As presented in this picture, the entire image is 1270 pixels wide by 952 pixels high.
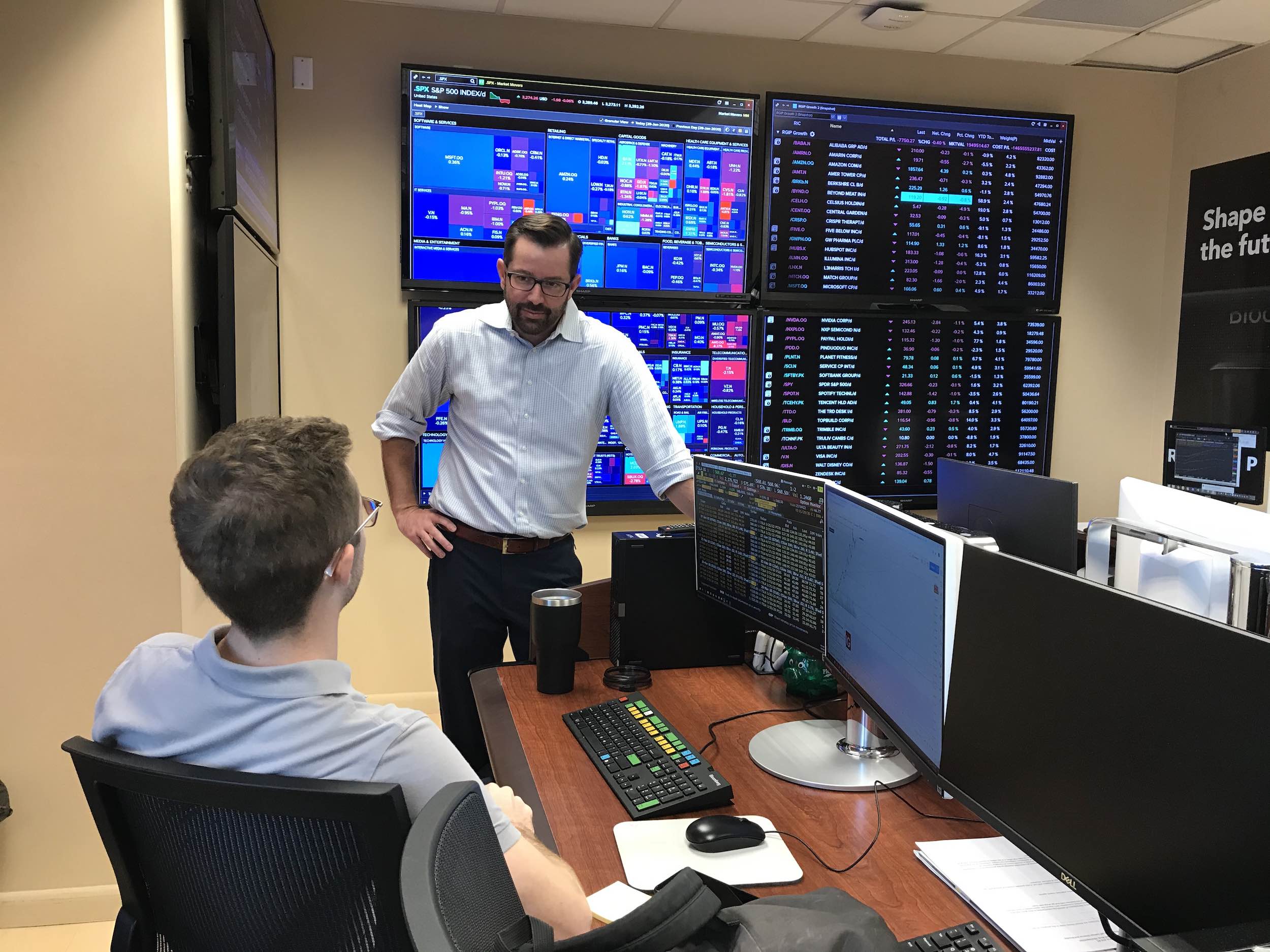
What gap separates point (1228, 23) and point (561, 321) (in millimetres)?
2696

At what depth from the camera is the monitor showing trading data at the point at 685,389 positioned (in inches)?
141

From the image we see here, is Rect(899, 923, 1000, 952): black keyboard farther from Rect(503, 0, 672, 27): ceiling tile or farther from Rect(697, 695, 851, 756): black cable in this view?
Rect(503, 0, 672, 27): ceiling tile

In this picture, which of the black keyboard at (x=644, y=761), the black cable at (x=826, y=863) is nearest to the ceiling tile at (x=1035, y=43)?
the black keyboard at (x=644, y=761)

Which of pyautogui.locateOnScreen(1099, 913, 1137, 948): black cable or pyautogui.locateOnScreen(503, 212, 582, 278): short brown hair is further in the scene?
pyautogui.locateOnScreen(503, 212, 582, 278): short brown hair

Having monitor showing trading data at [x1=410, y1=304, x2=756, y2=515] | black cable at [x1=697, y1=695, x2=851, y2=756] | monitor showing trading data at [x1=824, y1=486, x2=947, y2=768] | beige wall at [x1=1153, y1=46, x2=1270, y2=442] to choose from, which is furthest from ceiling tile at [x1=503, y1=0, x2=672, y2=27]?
black cable at [x1=697, y1=695, x2=851, y2=756]

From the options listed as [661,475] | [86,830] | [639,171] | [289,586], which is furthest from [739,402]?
[289,586]

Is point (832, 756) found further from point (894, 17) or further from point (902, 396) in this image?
point (894, 17)

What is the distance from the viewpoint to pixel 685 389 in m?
3.63

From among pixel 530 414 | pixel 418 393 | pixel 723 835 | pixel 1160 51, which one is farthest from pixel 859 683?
pixel 1160 51

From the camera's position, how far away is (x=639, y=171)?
3.49 metres

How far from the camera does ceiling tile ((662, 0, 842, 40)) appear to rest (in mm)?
3244

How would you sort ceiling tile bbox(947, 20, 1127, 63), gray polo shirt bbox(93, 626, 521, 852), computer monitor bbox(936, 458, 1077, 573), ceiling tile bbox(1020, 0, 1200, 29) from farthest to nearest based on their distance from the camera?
ceiling tile bbox(947, 20, 1127, 63)
ceiling tile bbox(1020, 0, 1200, 29)
computer monitor bbox(936, 458, 1077, 573)
gray polo shirt bbox(93, 626, 521, 852)

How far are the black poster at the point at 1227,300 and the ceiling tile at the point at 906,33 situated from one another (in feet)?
3.92

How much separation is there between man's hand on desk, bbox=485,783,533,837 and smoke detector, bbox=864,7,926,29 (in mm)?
2995
